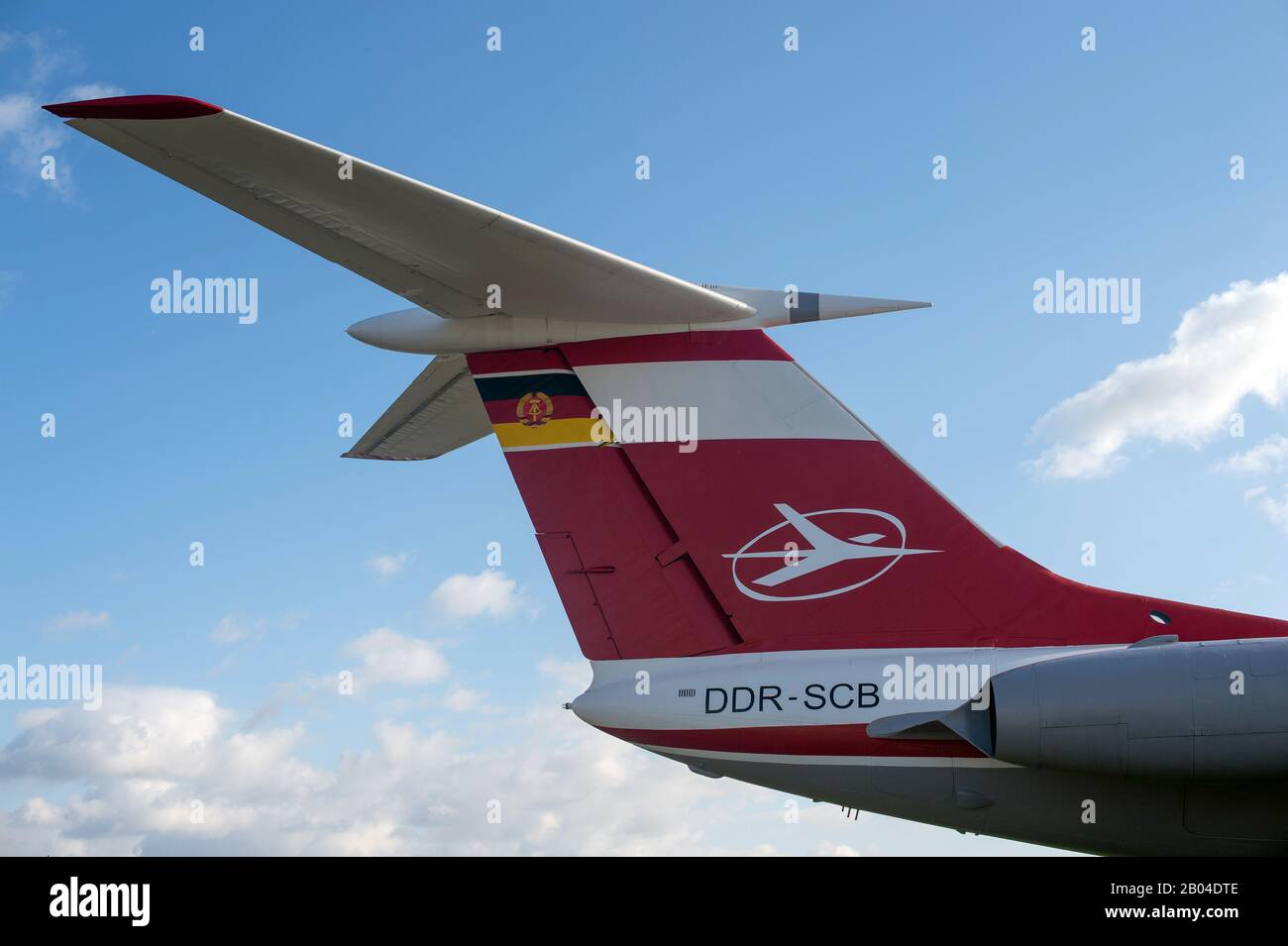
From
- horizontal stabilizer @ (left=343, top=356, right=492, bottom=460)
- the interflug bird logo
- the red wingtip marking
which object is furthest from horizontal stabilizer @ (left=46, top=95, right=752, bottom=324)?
horizontal stabilizer @ (left=343, top=356, right=492, bottom=460)

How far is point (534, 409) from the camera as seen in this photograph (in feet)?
21.9

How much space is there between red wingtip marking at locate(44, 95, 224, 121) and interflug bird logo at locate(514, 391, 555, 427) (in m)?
2.55

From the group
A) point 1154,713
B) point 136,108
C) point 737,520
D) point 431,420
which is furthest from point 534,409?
point 1154,713

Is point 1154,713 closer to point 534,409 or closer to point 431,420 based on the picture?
point 534,409

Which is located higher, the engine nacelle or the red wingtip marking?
the red wingtip marking

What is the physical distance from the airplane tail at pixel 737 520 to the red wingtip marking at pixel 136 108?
2379 mm

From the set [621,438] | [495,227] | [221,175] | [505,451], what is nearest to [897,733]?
[621,438]

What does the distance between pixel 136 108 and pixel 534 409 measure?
274 cm

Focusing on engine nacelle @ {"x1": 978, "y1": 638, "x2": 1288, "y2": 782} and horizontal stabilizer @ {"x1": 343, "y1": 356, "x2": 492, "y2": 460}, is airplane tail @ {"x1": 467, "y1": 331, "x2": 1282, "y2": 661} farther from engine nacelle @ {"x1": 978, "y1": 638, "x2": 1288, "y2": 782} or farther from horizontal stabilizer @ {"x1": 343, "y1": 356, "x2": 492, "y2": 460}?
engine nacelle @ {"x1": 978, "y1": 638, "x2": 1288, "y2": 782}

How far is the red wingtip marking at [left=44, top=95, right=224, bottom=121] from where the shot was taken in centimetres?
467

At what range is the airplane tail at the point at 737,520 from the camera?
609cm

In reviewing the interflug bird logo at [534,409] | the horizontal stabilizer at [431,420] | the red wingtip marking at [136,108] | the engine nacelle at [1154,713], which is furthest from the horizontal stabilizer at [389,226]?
the engine nacelle at [1154,713]

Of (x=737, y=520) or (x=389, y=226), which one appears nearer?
(x=389, y=226)
